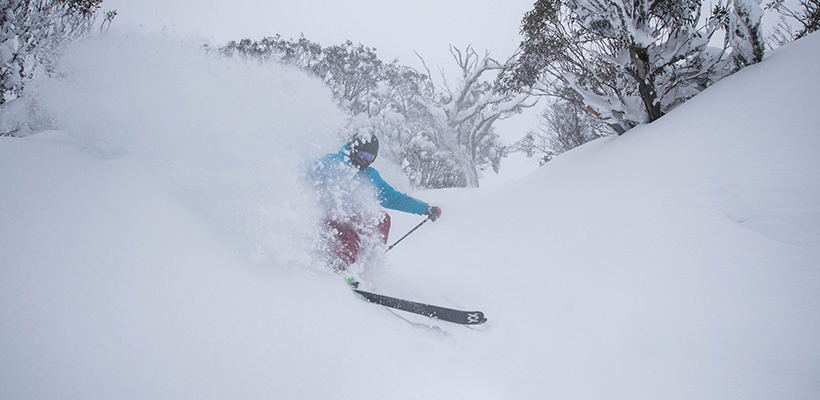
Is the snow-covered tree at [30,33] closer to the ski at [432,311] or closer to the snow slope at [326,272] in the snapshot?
the snow slope at [326,272]

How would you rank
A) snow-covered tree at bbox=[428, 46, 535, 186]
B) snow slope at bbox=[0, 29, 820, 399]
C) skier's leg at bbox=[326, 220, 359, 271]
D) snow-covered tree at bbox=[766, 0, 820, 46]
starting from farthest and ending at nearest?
snow-covered tree at bbox=[428, 46, 535, 186], snow-covered tree at bbox=[766, 0, 820, 46], skier's leg at bbox=[326, 220, 359, 271], snow slope at bbox=[0, 29, 820, 399]

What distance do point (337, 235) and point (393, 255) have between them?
87.5 inches

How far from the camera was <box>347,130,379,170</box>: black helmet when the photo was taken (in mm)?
3152

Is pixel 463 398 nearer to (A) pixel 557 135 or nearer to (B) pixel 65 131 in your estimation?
(B) pixel 65 131

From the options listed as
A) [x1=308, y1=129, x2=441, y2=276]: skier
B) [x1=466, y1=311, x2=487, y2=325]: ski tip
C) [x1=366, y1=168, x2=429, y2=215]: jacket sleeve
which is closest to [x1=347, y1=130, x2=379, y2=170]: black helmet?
[x1=308, y1=129, x2=441, y2=276]: skier

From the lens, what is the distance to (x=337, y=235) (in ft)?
9.70

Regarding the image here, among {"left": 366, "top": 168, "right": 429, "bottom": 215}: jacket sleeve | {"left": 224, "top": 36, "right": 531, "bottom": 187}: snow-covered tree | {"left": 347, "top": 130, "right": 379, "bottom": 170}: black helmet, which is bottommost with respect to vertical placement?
{"left": 366, "top": 168, "right": 429, "bottom": 215}: jacket sleeve

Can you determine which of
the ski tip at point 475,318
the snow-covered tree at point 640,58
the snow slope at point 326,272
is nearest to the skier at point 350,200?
the snow slope at point 326,272

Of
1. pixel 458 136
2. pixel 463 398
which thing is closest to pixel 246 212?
pixel 463 398

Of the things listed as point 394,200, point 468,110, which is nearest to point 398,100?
point 468,110

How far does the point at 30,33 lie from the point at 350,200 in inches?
471

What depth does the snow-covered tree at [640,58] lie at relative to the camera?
514 cm

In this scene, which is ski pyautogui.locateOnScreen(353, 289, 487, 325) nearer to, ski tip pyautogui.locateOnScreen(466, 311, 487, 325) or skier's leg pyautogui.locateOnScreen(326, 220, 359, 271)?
ski tip pyautogui.locateOnScreen(466, 311, 487, 325)

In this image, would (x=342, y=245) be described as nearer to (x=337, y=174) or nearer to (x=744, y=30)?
(x=337, y=174)
